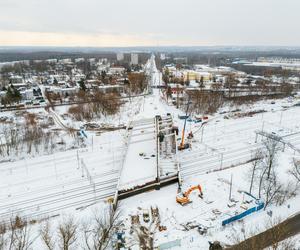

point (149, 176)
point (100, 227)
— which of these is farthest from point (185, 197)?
point (100, 227)

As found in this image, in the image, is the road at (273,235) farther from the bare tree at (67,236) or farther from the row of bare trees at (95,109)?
the row of bare trees at (95,109)

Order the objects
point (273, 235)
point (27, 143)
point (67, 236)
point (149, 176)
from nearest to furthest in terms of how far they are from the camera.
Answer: point (67, 236) → point (273, 235) → point (149, 176) → point (27, 143)

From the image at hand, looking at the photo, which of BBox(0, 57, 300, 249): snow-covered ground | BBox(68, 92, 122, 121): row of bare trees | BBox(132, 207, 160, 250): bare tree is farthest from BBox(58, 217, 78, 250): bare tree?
BBox(68, 92, 122, 121): row of bare trees

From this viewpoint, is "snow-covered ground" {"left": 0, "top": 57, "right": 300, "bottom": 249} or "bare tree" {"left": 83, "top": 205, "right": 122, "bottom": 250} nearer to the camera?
"bare tree" {"left": 83, "top": 205, "right": 122, "bottom": 250}

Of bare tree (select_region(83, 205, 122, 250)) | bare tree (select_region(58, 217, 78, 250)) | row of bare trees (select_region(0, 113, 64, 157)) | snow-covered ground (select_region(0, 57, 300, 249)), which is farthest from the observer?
row of bare trees (select_region(0, 113, 64, 157))

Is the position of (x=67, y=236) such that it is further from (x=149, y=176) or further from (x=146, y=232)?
(x=149, y=176)

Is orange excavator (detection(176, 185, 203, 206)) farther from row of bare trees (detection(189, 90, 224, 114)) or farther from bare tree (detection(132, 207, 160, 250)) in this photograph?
row of bare trees (detection(189, 90, 224, 114))

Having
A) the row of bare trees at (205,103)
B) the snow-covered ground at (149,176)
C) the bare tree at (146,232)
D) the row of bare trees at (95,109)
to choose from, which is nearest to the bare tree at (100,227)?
the snow-covered ground at (149,176)

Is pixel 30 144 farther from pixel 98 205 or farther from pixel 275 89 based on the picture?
pixel 275 89
